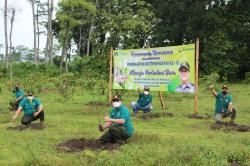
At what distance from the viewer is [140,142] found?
12172 mm

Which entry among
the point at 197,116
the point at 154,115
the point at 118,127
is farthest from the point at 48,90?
the point at 118,127

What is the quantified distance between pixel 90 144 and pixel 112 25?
103 feet

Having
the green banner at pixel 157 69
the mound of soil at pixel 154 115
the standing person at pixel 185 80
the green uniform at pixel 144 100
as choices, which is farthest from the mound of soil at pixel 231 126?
the green uniform at pixel 144 100

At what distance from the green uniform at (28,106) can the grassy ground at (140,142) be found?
75 cm

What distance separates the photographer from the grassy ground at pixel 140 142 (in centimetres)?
984

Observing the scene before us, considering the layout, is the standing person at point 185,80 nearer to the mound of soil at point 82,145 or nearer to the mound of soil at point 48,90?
the mound of soil at point 82,145

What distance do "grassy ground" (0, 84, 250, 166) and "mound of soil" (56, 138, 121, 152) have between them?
26cm

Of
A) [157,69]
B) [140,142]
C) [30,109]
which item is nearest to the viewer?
[140,142]

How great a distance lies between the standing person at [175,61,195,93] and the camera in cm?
1773

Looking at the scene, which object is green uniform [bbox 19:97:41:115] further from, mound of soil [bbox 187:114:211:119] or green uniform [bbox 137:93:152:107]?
mound of soil [bbox 187:114:211:119]

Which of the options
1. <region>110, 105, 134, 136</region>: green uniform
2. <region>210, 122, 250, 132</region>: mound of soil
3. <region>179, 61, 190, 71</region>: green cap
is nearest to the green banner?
<region>179, 61, 190, 71</region>: green cap

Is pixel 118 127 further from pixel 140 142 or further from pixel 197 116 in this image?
pixel 197 116

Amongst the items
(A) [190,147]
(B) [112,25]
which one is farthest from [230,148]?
(B) [112,25]

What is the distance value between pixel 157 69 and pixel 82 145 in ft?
25.9
